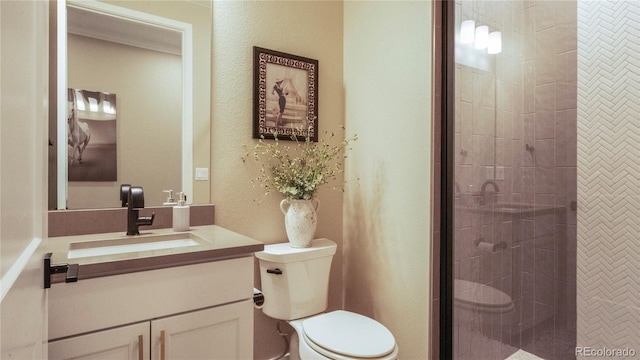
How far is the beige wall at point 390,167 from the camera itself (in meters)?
1.67

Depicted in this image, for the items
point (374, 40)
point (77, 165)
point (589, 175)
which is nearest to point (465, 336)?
point (589, 175)

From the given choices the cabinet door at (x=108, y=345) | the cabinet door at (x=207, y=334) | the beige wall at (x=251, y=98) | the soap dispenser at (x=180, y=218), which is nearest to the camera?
the cabinet door at (x=108, y=345)

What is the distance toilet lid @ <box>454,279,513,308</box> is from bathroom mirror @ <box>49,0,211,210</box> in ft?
4.37

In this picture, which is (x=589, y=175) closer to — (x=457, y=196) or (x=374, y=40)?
(x=457, y=196)

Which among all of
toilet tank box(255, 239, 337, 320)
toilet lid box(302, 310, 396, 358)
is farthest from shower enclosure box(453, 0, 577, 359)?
toilet tank box(255, 239, 337, 320)

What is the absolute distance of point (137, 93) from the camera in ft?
5.04

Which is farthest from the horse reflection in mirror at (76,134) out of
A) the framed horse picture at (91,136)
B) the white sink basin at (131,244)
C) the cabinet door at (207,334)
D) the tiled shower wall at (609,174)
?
the tiled shower wall at (609,174)

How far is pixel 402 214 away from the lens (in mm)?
1770

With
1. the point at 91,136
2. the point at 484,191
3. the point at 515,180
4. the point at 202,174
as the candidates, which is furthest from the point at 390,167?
the point at 91,136

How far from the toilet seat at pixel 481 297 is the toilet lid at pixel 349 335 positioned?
0.44m

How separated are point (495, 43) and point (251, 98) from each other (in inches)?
48.1

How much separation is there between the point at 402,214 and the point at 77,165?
1510 mm

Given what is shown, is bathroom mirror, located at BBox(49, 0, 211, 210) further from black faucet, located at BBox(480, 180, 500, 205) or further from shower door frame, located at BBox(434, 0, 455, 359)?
black faucet, located at BBox(480, 180, 500, 205)

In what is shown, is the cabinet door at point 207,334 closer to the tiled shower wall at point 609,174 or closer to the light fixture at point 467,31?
the tiled shower wall at point 609,174
